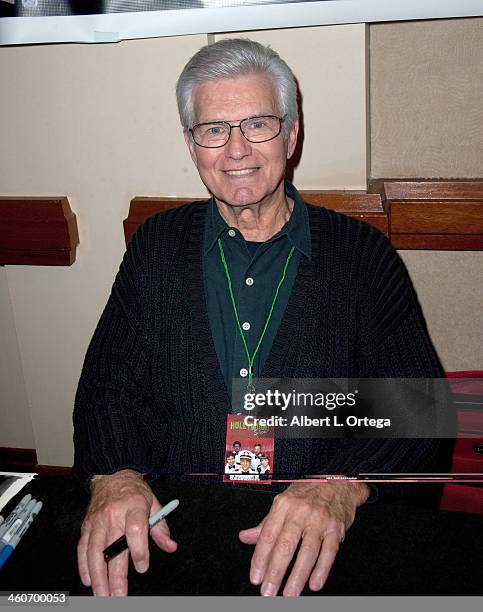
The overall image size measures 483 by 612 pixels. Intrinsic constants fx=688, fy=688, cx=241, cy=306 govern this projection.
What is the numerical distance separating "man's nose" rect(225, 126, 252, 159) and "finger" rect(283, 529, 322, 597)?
80 cm

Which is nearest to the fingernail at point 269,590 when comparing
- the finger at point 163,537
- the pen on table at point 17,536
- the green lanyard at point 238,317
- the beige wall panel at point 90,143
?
the finger at point 163,537

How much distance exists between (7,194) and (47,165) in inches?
7.2

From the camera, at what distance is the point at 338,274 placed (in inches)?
59.7

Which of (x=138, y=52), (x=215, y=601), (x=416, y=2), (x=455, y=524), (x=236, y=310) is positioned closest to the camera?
(x=215, y=601)

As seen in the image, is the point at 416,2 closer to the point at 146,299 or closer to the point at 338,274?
the point at 338,274

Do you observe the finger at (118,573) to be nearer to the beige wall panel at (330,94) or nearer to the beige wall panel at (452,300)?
the beige wall panel at (330,94)

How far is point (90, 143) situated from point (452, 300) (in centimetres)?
124

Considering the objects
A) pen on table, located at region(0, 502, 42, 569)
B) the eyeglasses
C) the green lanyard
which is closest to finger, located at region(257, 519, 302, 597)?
pen on table, located at region(0, 502, 42, 569)

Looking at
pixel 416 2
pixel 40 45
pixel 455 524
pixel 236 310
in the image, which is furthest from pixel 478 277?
pixel 40 45

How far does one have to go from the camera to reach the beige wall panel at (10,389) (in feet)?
8.25

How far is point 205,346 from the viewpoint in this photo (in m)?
1.49

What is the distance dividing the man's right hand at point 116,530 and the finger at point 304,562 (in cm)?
17

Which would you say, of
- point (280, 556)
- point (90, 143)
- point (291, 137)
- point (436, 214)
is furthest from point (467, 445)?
point (90, 143)

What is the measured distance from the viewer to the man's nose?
145 centimetres
